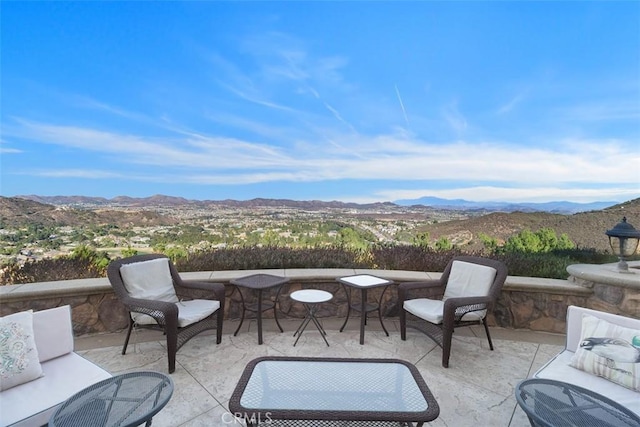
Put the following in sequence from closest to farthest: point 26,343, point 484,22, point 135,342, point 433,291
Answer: point 26,343 → point 135,342 → point 433,291 → point 484,22

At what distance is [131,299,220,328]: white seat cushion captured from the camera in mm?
2764

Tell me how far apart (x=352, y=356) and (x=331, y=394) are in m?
1.32

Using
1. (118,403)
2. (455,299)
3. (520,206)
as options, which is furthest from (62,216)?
(520,206)

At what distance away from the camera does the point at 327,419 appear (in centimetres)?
142

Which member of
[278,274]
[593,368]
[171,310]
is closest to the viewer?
[593,368]

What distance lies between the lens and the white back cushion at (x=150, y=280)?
303 cm

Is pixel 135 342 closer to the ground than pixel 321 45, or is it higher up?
closer to the ground

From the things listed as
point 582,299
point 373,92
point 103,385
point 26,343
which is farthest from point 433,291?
point 373,92

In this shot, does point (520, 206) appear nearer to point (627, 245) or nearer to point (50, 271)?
point (627, 245)

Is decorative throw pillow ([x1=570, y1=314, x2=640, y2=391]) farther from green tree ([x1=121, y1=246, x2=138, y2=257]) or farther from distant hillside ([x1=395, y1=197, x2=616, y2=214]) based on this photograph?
green tree ([x1=121, y1=246, x2=138, y2=257])

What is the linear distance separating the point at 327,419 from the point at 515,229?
5.94 meters

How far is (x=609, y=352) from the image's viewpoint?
75.8 inches

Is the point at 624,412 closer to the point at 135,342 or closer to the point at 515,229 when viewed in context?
the point at 135,342

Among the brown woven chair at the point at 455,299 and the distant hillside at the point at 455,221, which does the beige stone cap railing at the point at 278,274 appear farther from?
the distant hillside at the point at 455,221
